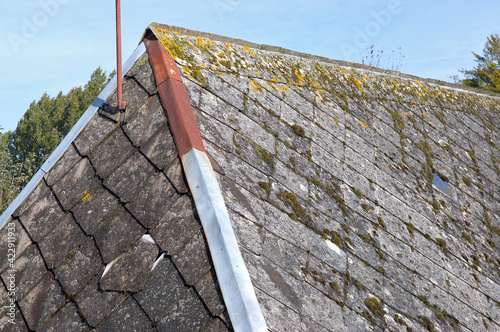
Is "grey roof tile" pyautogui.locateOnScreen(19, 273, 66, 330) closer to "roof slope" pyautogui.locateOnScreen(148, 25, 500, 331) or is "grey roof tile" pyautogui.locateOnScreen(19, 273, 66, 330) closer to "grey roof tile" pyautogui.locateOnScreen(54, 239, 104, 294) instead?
"grey roof tile" pyautogui.locateOnScreen(54, 239, 104, 294)

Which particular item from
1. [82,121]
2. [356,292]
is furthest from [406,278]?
[82,121]

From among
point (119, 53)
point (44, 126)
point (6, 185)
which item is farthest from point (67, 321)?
point (44, 126)

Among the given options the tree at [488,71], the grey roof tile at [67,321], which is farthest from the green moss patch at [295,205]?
the tree at [488,71]

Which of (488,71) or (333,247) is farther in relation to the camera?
(488,71)

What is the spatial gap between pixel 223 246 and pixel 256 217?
543mm

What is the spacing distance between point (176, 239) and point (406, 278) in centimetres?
191

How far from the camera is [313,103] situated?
17.0 feet

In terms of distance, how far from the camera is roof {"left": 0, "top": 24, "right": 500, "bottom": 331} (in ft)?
9.66

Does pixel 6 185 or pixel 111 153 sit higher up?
pixel 6 185

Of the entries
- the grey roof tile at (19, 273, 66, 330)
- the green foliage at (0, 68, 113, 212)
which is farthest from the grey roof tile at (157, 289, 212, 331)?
the green foliage at (0, 68, 113, 212)

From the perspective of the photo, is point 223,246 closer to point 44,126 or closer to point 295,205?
point 295,205

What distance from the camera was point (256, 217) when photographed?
333cm

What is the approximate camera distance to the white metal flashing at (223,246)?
103 inches

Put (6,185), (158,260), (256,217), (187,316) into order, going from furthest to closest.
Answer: (6,185) → (256,217) → (158,260) → (187,316)
